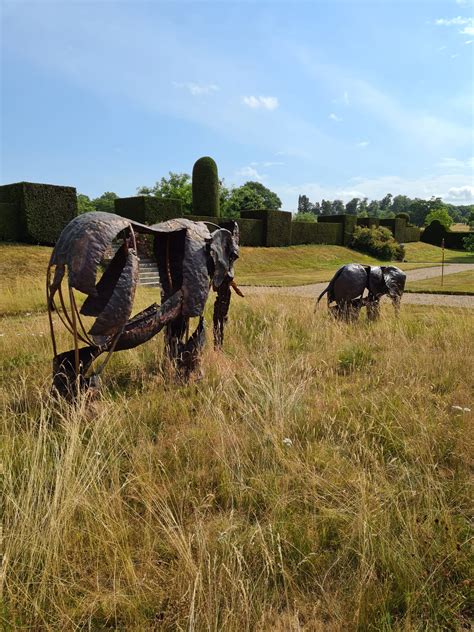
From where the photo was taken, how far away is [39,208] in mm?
15789

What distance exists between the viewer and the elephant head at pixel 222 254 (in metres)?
3.95

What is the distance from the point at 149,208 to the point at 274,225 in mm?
8039

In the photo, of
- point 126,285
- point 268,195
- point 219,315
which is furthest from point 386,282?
point 268,195

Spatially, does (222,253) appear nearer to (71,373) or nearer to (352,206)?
(71,373)

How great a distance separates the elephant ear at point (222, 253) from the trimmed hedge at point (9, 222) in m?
14.0

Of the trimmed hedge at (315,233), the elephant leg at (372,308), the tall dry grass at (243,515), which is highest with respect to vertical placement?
the trimmed hedge at (315,233)

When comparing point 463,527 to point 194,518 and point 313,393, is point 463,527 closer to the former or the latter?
point 194,518

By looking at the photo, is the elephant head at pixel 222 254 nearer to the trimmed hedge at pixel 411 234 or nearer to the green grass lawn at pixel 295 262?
the green grass lawn at pixel 295 262

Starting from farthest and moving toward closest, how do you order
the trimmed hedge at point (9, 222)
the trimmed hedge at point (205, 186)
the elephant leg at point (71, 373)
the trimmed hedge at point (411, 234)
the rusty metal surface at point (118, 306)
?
the trimmed hedge at point (411, 234), the trimmed hedge at point (205, 186), the trimmed hedge at point (9, 222), the elephant leg at point (71, 373), the rusty metal surface at point (118, 306)

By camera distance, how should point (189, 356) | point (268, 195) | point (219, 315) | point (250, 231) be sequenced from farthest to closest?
1. point (268, 195)
2. point (250, 231)
3. point (219, 315)
4. point (189, 356)

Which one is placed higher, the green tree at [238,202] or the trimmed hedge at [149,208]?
the green tree at [238,202]

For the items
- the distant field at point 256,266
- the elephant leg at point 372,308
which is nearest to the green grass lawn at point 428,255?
the distant field at point 256,266

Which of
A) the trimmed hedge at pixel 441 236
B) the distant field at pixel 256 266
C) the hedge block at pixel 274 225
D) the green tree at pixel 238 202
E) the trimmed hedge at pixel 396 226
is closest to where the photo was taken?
the distant field at pixel 256 266

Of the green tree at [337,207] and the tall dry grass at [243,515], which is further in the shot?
the green tree at [337,207]
